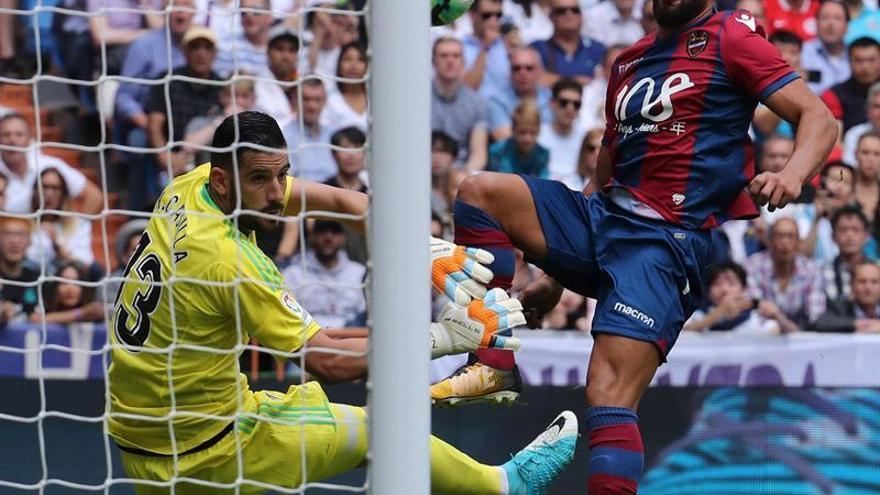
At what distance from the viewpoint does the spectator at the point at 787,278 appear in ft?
24.9

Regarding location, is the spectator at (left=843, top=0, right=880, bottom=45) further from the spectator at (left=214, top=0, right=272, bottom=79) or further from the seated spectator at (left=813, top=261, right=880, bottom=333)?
the spectator at (left=214, top=0, right=272, bottom=79)

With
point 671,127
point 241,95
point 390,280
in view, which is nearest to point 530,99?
point 241,95

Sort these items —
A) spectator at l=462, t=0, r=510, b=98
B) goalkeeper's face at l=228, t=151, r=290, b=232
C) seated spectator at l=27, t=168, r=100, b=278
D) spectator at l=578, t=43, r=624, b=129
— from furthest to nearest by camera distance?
1. spectator at l=462, t=0, r=510, b=98
2. spectator at l=578, t=43, r=624, b=129
3. seated spectator at l=27, t=168, r=100, b=278
4. goalkeeper's face at l=228, t=151, r=290, b=232

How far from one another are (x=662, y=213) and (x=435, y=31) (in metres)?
3.56

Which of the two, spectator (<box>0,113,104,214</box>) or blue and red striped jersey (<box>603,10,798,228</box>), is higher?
blue and red striped jersey (<box>603,10,798,228</box>)

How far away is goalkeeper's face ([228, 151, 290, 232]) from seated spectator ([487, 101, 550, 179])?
369 cm

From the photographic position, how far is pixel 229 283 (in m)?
4.09

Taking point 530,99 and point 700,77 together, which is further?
point 530,99

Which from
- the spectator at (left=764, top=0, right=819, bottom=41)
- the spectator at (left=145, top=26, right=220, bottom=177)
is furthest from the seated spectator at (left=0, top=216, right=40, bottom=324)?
the spectator at (left=764, top=0, right=819, bottom=41)

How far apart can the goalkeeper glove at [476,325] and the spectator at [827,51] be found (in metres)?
4.37

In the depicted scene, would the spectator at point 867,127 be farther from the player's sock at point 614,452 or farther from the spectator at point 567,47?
the player's sock at point 614,452

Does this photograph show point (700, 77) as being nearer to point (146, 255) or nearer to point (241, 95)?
point (146, 255)

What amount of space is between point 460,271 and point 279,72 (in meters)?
3.44

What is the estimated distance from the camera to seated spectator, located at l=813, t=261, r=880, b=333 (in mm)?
7527
